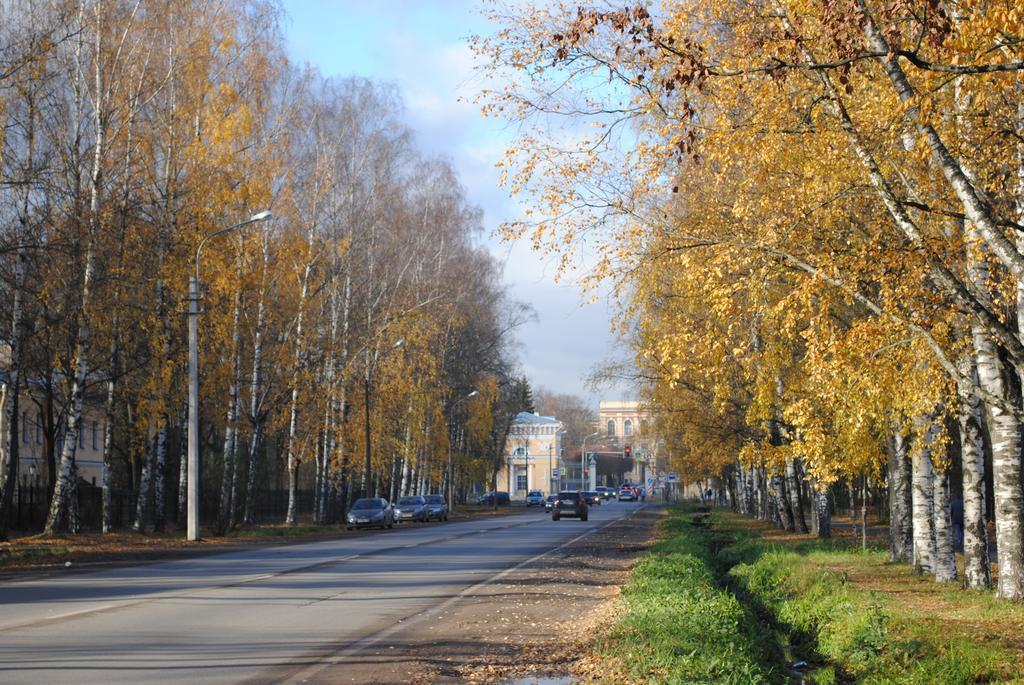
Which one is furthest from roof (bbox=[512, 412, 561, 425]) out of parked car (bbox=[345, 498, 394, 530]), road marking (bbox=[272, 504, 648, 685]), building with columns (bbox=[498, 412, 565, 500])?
road marking (bbox=[272, 504, 648, 685])

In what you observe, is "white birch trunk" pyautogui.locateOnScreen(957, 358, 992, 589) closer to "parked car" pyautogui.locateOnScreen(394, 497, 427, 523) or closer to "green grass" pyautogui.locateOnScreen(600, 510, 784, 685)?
"green grass" pyautogui.locateOnScreen(600, 510, 784, 685)

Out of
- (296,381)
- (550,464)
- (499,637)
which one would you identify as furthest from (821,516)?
(550,464)

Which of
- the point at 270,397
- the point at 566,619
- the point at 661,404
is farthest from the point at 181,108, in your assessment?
the point at 566,619

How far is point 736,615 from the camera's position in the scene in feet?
45.8

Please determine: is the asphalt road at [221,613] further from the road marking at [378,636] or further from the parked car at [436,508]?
the parked car at [436,508]

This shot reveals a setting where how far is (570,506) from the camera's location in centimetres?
5969

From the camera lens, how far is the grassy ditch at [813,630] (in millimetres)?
10461

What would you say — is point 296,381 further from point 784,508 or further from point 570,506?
point 570,506

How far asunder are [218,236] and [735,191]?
24.4m

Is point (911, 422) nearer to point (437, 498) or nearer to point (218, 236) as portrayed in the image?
point (218, 236)

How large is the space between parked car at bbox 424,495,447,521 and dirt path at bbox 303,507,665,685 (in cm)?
3971

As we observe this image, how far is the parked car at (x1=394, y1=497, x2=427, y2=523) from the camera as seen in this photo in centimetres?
5956

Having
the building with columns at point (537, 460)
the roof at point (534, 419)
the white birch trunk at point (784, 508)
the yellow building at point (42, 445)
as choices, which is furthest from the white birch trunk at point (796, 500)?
the roof at point (534, 419)

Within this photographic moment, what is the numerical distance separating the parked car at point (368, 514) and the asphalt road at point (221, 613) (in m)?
21.2
